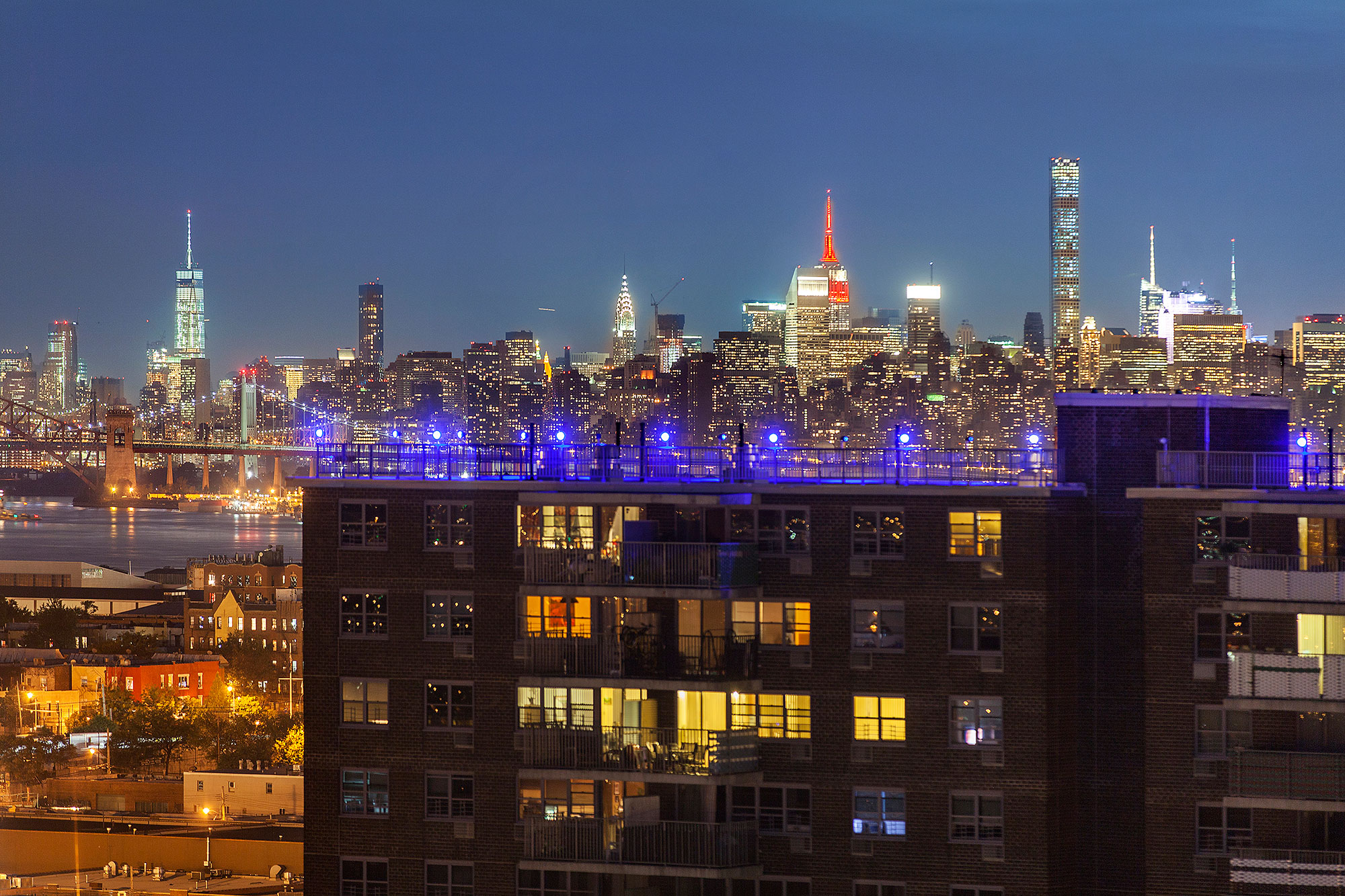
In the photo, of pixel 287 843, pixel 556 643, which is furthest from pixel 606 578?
pixel 287 843

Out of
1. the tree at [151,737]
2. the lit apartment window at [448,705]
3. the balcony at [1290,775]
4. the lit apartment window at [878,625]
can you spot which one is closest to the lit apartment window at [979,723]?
the lit apartment window at [878,625]

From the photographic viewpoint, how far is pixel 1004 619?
20.2 metres

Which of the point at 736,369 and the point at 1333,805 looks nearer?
the point at 1333,805

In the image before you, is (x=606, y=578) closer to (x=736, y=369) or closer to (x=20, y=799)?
(x=20, y=799)

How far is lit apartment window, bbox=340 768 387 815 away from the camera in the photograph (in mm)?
21297

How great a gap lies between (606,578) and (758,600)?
5.77ft

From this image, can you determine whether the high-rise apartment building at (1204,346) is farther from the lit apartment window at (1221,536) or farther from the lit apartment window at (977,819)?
the lit apartment window at (977,819)

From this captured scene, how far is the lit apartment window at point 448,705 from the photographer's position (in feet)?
69.5

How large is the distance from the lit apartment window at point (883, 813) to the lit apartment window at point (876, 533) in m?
2.66

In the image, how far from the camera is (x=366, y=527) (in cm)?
2170

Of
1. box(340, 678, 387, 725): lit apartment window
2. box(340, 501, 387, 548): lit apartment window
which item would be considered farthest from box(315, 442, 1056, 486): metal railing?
box(340, 678, 387, 725): lit apartment window

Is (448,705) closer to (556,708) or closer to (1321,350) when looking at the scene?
(556,708)

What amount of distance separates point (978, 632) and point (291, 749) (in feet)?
180

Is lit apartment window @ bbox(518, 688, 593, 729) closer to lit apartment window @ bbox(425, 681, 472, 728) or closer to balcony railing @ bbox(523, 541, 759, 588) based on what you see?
lit apartment window @ bbox(425, 681, 472, 728)
